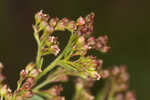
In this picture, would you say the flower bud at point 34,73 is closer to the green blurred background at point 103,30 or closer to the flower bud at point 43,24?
the flower bud at point 43,24

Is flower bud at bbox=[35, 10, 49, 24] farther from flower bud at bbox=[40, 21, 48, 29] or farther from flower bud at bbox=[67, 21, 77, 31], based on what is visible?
flower bud at bbox=[67, 21, 77, 31]

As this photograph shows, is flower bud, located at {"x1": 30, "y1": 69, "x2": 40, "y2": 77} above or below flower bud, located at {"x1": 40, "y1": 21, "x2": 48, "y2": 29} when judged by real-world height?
below

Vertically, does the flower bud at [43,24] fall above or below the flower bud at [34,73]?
above

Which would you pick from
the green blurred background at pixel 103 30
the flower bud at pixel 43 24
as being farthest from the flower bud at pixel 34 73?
the green blurred background at pixel 103 30

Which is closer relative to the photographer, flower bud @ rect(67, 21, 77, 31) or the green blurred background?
flower bud @ rect(67, 21, 77, 31)

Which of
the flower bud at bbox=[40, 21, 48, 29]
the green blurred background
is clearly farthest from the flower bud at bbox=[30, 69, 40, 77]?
the green blurred background

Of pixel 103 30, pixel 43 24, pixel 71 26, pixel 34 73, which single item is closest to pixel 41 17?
pixel 43 24

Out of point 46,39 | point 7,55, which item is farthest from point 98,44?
point 7,55

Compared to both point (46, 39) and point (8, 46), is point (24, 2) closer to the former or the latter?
point (8, 46)
